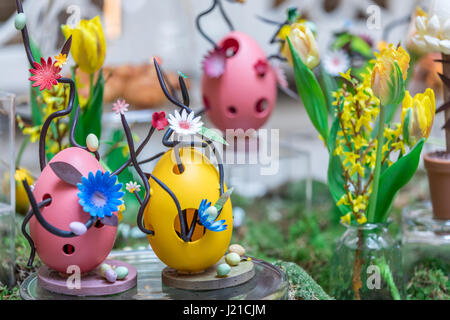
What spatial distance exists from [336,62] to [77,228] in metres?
0.48

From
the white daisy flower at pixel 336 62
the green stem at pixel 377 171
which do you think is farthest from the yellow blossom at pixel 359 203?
the white daisy flower at pixel 336 62

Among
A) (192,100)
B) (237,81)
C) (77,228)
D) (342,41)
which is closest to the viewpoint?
(77,228)

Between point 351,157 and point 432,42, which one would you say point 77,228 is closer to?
point 351,157

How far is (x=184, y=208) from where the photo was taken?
54 centimetres

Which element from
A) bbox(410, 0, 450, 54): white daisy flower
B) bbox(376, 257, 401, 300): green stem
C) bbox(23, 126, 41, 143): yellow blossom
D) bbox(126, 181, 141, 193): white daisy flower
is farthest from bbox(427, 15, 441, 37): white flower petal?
bbox(23, 126, 41, 143): yellow blossom

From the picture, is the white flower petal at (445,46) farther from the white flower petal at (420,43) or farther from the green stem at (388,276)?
the green stem at (388,276)

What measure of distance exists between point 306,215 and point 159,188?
484 millimetres

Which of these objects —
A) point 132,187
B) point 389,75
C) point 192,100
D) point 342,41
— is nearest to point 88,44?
point 132,187

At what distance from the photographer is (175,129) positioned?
53 cm

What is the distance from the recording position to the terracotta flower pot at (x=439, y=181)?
27.5 inches
